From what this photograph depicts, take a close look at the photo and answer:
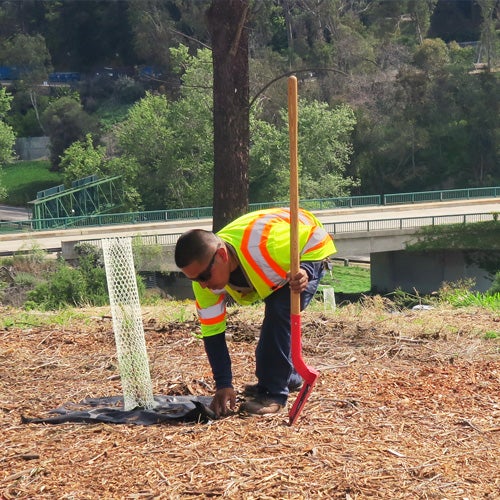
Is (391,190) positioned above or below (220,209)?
below

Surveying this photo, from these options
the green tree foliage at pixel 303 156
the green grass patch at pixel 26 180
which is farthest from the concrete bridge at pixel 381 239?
the green grass patch at pixel 26 180

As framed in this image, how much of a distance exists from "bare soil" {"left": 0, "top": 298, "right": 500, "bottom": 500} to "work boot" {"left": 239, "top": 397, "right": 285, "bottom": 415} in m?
0.05

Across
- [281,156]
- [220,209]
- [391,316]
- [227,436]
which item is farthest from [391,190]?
[227,436]

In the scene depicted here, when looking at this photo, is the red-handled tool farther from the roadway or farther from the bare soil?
the roadway

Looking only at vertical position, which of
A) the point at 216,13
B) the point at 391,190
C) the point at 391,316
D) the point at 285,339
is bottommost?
the point at 391,190

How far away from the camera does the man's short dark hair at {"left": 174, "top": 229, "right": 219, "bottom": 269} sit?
4.73 metres

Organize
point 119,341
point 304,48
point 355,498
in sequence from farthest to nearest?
1. point 304,48
2. point 119,341
3. point 355,498

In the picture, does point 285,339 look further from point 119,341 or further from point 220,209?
point 220,209

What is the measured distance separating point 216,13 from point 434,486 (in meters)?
8.89

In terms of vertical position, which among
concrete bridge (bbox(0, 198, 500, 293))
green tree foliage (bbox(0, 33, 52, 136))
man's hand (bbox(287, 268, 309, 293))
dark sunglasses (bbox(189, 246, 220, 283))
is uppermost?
green tree foliage (bbox(0, 33, 52, 136))

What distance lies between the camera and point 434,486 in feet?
12.7

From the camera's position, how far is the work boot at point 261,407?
5.02m

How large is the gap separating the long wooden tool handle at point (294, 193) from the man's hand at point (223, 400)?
56 cm

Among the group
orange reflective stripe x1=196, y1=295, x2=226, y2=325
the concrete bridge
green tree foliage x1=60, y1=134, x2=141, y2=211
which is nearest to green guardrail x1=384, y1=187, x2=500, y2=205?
the concrete bridge
